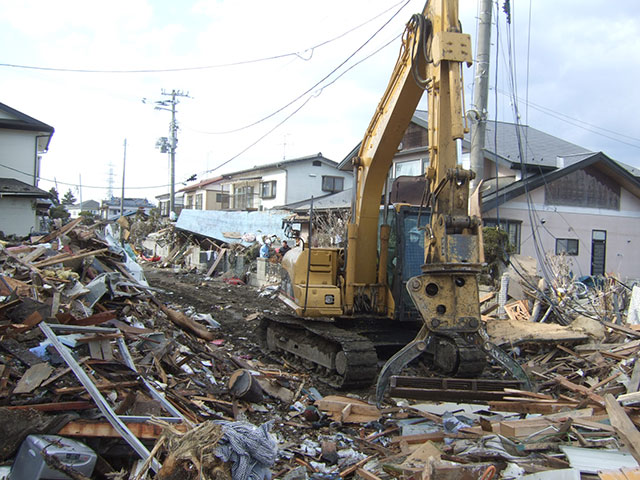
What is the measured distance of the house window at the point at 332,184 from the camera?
34.2 m

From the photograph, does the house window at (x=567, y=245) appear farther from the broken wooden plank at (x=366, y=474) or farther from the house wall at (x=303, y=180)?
the house wall at (x=303, y=180)

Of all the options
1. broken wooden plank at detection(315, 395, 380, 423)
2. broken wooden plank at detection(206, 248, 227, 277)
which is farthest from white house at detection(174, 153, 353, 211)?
broken wooden plank at detection(315, 395, 380, 423)

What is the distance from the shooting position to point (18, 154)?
23109 mm

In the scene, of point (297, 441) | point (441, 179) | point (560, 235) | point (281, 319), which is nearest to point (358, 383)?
point (297, 441)

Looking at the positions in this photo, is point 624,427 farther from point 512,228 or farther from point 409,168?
point 409,168

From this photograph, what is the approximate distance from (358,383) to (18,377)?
413 centimetres

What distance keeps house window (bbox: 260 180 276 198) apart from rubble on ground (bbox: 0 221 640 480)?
2364 cm

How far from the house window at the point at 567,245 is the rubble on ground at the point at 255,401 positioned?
8.50 metres

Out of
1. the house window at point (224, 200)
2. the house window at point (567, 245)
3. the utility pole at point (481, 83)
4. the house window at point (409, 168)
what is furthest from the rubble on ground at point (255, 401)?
the house window at point (224, 200)

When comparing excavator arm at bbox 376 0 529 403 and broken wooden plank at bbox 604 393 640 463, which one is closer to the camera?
broken wooden plank at bbox 604 393 640 463

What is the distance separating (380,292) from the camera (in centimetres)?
840

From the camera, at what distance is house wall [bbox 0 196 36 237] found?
21.2 metres

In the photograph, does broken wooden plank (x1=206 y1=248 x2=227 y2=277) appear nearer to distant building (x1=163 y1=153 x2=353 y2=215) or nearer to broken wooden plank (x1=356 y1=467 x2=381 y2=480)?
distant building (x1=163 y1=153 x2=353 y2=215)

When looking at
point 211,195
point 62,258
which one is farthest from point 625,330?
point 211,195
